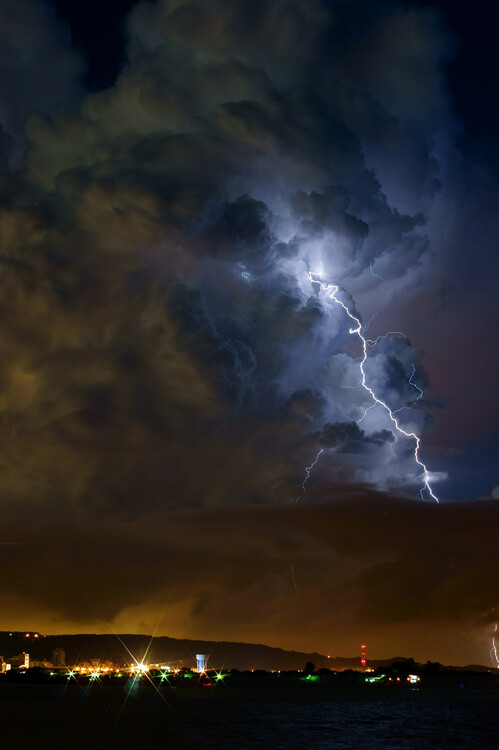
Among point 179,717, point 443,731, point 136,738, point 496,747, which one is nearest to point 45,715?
point 179,717

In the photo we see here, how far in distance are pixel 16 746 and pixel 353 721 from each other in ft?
204

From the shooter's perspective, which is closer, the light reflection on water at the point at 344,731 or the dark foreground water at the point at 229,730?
the dark foreground water at the point at 229,730

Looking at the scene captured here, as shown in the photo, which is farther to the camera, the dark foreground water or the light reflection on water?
the light reflection on water

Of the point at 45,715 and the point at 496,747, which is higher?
the point at 45,715

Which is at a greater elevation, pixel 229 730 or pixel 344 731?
pixel 229 730

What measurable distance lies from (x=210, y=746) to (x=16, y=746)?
16.4 metres

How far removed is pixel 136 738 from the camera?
7688 centimetres

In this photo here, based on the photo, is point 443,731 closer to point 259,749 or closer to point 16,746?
point 259,749

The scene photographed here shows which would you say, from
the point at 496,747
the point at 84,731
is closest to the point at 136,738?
the point at 84,731

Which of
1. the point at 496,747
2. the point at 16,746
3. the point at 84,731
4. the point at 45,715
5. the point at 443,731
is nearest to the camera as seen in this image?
the point at 16,746

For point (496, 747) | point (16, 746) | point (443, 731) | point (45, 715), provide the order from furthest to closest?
point (45, 715) → point (443, 731) → point (496, 747) → point (16, 746)

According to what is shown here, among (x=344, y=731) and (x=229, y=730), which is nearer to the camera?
(x=229, y=730)

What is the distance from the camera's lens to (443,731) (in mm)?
97438

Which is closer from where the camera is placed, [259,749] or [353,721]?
[259,749]
